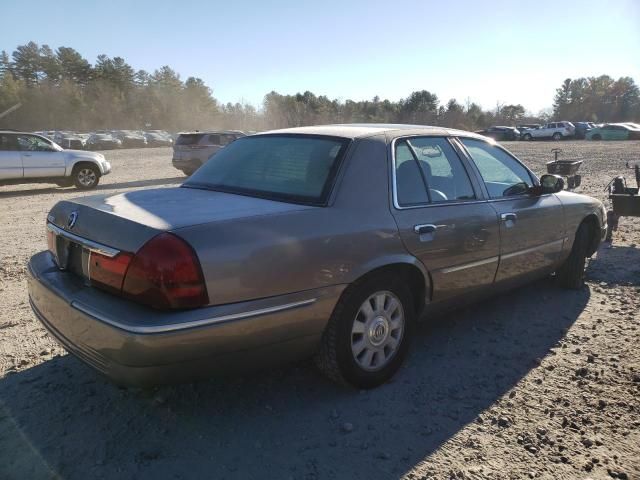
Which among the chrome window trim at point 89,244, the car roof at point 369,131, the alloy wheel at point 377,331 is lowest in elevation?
the alloy wheel at point 377,331

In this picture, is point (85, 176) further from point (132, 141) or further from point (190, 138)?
point (132, 141)

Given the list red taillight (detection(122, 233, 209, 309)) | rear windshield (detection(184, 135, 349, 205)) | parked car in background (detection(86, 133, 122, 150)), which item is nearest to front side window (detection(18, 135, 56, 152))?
rear windshield (detection(184, 135, 349, 205))

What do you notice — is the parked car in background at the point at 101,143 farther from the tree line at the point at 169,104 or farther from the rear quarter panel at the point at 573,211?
the rear quarter panel at the point at 573,211

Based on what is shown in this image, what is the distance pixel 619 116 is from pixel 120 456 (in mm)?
93844

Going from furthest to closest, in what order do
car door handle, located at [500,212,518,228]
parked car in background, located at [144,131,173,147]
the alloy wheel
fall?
parked car in background, located at [144,131,173,147] → car door handle, located at [500,212,518,228] → the alloy wheel

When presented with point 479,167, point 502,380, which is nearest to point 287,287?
point 502,380

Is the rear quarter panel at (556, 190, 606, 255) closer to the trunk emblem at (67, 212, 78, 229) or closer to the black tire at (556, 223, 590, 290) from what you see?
the black tire at (556, 223, 590, 290)

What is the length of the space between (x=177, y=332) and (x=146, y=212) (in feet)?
2.46

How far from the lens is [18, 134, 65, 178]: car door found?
12594 millimetres

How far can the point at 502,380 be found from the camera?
3301mm

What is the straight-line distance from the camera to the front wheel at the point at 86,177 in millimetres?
13445

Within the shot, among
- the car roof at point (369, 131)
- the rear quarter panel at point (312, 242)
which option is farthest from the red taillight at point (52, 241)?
the car roof at point (369, 131)

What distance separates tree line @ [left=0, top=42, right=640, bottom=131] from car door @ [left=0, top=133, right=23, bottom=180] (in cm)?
5504

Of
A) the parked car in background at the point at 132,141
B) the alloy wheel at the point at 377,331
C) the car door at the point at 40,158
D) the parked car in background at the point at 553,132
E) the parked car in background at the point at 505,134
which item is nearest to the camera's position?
the alloy wheel at the point at 377,331
